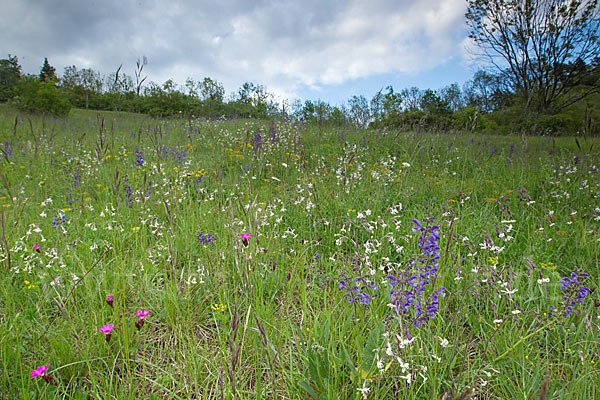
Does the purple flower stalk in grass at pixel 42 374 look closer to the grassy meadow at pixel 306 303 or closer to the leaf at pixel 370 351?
the grassy meadow at pixel 306 303

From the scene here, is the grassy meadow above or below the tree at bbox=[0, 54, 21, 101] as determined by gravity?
below

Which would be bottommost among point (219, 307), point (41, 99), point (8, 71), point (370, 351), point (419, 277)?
point (219, 307)

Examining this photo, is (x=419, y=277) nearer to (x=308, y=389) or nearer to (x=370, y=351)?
(x=370, y=351)

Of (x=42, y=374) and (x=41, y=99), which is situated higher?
(x=41, y=99)

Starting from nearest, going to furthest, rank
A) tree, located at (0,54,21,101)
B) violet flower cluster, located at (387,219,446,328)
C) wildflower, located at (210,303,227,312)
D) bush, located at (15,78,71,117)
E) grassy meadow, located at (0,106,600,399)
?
violet flower cluster, located at (387,219,446,328) → grassy meadow, located at (0,106,600,399) → wildflower, located at (210,303,227,312) → bush, located at (15,78,71,117) → tree, located at (0,54,21,101)

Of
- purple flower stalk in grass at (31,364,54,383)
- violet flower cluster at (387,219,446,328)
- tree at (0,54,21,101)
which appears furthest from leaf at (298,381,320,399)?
tree at (0,54,21,101)

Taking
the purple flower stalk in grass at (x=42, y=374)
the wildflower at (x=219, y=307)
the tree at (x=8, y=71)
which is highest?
the tree at (x=8, y=71)

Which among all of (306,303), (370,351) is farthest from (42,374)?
(370,351)

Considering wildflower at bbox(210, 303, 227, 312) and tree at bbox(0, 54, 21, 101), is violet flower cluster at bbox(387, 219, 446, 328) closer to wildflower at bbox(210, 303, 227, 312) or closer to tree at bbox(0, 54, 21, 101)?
wildflower at bbox(210, 303, 227, 312)

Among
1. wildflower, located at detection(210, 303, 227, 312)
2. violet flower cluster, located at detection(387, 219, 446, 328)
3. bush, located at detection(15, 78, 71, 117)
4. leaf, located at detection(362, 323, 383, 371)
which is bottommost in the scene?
wildflower, located at detection(210, 303, 227, 312)

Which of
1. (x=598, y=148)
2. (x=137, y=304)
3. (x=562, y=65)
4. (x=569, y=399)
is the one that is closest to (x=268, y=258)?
(x=137, y=304)

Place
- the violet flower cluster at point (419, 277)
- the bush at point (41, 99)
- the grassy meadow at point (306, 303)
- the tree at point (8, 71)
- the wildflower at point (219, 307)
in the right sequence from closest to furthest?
the violet flower cluster at point (419, 277) < the grassy meadow at point (306, 303) < the wildflower at point (219, 307) < the bush at point (41, 99) < the tree at point (8, 71)

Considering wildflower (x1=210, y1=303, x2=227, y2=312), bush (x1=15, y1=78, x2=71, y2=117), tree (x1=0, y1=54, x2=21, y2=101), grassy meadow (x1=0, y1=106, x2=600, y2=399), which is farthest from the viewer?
tree (x1=0, y1=54, x2=21, y2=101)

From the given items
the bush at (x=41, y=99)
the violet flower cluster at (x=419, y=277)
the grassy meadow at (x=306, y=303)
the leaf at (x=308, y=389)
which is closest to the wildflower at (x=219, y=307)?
the grassy meadow at (x=306, y=303)
